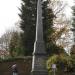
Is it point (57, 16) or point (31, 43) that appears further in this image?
point (57, 16)

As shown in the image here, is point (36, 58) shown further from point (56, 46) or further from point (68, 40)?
point (68, 40)

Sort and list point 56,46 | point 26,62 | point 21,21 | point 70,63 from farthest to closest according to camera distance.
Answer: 1. point 21,21
2. point 56,46
3. point 26,62
4. point 70,63

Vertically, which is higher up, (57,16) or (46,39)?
(57,16)

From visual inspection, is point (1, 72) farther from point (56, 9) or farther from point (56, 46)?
point (56, 9)

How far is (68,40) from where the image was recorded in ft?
166

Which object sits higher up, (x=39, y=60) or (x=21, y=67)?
(x=39, y=60)

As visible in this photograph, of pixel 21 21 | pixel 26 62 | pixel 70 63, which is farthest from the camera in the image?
pixel 21 21

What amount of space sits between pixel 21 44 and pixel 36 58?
525 inches

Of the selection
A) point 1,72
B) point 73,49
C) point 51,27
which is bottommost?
point 1,72

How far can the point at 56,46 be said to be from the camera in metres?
46.6

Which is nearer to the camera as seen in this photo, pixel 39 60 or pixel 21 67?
pixel 39 60

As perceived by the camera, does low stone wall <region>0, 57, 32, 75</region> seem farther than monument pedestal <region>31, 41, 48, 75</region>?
Yes

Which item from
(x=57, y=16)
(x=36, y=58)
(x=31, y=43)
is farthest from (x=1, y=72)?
(x=57, y=16)

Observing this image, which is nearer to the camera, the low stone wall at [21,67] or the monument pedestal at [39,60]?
the monument pedestal at [39,60]
